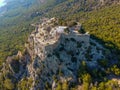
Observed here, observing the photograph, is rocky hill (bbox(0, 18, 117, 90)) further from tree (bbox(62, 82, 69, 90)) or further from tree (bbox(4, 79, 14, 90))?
tree (bbox(4, 79, 14, 90))

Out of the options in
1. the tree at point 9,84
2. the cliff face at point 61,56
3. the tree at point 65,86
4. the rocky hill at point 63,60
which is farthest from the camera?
the tree at point 9,84

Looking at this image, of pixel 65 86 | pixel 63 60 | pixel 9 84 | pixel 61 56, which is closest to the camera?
pixel 65 86

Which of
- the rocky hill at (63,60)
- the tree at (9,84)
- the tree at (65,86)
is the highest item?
the rocky hill at (63,60)

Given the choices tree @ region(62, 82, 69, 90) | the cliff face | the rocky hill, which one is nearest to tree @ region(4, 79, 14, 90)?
the rocky hill

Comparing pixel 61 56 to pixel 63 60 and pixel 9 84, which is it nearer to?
pixel 63 60

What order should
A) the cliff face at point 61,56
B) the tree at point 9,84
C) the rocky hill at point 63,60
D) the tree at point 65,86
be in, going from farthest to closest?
the tree at point 9,84
the cliff face at point 61,56
the rocky hill at point 63,60
the tree at point 65,86

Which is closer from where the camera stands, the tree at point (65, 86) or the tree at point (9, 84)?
the tree at point (65, 86)

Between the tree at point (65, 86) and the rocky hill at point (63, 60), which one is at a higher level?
the rocky hill at point (63, 60)

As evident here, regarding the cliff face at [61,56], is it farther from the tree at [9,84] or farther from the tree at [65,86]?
the tree at [9,84]

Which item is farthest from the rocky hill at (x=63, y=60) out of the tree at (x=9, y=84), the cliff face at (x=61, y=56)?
the tree at (x=9, y=84)

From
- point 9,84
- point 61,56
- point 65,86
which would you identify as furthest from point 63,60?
point 9,84
